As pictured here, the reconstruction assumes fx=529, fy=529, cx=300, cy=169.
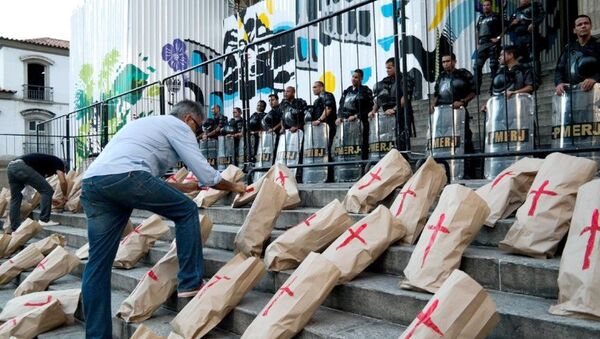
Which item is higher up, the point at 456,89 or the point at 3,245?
the point at 456,89

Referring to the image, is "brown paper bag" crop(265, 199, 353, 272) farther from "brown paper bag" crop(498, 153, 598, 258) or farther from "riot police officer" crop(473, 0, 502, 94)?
"riot police officer" crop(473, 0, 502, 94)

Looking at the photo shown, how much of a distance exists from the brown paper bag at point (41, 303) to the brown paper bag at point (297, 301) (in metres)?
1.99

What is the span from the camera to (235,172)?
5168mm

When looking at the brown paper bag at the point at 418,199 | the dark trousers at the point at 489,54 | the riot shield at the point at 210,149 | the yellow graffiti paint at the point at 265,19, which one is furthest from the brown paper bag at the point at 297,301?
the yellow graffiti paint at the point at 265,19

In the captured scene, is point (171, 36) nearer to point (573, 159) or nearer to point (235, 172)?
point (235, 172)

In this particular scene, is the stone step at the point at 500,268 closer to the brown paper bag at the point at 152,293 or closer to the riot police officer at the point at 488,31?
the brown paper bag at the point at 152,293

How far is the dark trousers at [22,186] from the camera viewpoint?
7.27 meters

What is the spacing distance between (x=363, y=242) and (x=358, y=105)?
12.4 feet

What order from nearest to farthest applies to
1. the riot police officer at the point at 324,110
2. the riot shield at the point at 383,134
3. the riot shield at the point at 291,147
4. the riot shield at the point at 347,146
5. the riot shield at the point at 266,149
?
the riot shield at the point at 383,134 → the riot shield at the point at 347,146 → the riot shield at the point at 291,147 → the riot police officer at the point at 324,110 → the riot shield at the point at 266,149

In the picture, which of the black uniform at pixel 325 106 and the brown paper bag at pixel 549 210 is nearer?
the brown paper bag at pixel 549 210

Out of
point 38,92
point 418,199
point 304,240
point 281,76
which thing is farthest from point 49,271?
point 38,92

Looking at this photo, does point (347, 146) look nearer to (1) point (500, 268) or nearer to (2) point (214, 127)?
(1) point (500, 268)

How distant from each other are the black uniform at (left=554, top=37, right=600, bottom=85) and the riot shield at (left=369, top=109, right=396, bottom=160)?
182 cm

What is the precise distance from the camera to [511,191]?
309 cm
